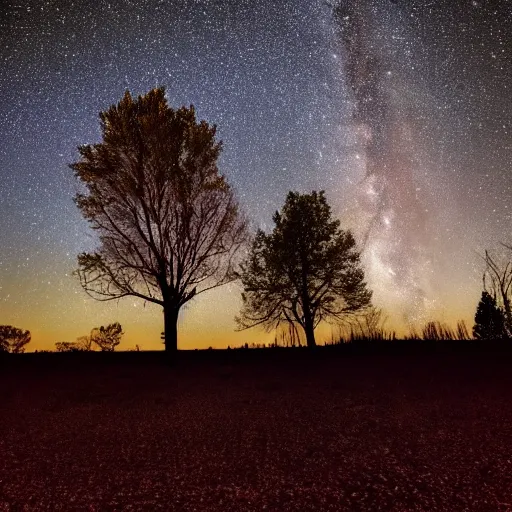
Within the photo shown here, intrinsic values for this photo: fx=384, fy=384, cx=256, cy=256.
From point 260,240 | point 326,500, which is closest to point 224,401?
point 326,500

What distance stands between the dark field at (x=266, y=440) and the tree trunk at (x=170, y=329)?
3234 mm

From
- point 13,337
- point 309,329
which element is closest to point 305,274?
point 309,329

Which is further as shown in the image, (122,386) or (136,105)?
(136,105)

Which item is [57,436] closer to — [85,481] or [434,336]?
[85,481]

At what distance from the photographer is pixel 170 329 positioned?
11.4 m

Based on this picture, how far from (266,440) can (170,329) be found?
7.71 metres

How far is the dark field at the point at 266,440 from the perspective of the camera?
9.73 ft

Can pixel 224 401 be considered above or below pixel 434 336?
below

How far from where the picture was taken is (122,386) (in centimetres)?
723

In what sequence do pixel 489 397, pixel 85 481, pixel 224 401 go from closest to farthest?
pixel 85 481 < pixel 489 397 < pixel 224 401

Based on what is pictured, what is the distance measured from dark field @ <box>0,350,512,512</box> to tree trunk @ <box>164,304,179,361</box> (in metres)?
3.23

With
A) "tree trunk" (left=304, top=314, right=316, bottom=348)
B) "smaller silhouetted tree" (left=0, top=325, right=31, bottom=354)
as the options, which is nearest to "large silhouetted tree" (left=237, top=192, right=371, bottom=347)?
"tree trunk" (left=304, top=314, right=316, bottom=348)

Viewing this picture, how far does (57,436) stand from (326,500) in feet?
10.9

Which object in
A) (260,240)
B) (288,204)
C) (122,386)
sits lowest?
(122,386)
